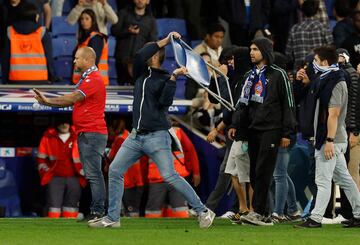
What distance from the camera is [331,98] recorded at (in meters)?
14.2

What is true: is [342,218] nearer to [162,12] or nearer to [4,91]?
[4,91]

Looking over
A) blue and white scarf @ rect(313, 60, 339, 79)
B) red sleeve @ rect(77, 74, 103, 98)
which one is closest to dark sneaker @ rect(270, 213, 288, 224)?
blue and white scarf @ rect(313, 60, 339, 79)

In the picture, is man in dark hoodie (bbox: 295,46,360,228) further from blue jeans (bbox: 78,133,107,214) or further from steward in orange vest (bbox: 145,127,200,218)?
steward in orange vest (bbox: 145,127,200,218)

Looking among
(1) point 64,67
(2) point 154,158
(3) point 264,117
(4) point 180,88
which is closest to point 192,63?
(3) point 264,117

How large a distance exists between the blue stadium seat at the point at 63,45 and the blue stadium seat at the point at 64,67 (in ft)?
0.41

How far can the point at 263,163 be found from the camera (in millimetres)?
14555

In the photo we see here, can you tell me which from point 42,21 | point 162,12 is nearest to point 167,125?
point 42,21

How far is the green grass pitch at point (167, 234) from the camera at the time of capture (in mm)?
12672

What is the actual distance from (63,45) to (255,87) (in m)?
6.09

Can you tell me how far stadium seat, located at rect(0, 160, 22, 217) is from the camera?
61.9 feet

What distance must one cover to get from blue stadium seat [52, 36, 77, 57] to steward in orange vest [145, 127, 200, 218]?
2.32 metres

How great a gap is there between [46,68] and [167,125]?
18.7 feet

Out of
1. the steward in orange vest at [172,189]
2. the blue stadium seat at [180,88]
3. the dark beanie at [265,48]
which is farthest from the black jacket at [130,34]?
the dark beanie at [265,48]

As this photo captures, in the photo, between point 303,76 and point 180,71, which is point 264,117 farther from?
point 303,76
